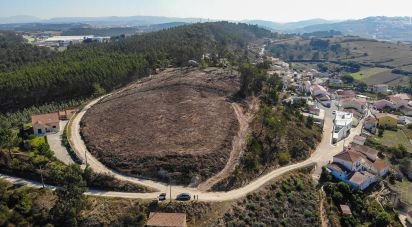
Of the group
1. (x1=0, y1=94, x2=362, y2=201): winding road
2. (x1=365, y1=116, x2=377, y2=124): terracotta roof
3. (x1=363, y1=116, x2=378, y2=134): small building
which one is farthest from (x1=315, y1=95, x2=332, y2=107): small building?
(x1=0, y1=94, x2=362, y2=201): winding road

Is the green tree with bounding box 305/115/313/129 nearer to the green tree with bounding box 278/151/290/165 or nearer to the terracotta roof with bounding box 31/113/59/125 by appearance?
the green tree with bounding box 278/151/290/165

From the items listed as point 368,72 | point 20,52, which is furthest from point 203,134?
point 368,72

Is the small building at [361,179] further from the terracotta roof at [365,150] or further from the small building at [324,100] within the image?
the small building at [324,100]

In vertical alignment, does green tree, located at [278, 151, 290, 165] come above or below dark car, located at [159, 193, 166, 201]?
below

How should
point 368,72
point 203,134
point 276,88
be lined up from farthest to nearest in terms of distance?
point 368,72 → point 276,88 → point 203,134

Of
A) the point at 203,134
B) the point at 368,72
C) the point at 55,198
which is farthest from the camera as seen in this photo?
the point at 368,72

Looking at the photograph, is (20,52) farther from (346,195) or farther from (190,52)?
(346,195)
